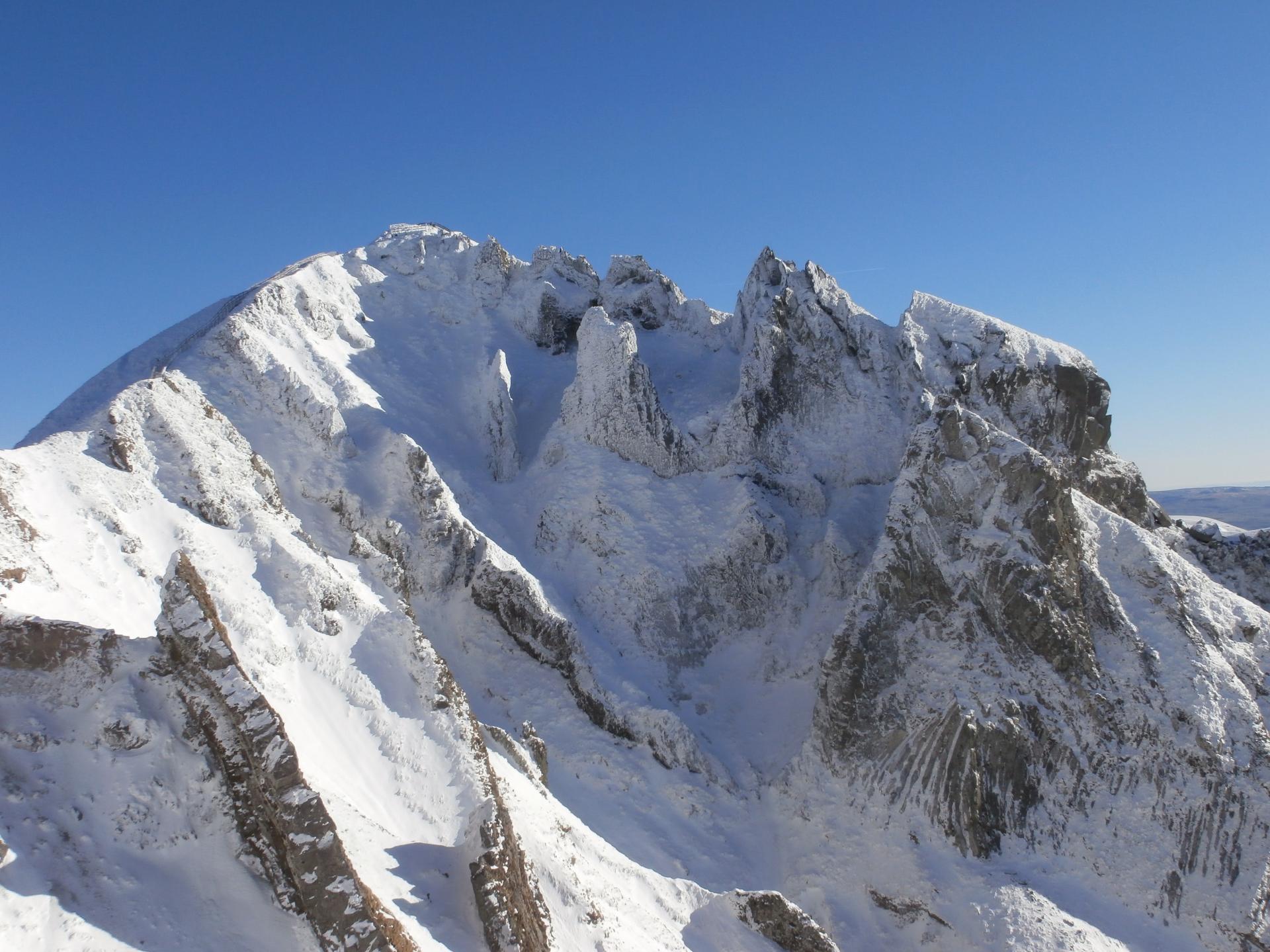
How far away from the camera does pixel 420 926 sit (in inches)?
846

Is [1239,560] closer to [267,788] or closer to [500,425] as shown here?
[500,425]

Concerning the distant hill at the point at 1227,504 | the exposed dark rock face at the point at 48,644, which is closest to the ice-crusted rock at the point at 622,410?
the exposed dark rock face at the point at 48,644

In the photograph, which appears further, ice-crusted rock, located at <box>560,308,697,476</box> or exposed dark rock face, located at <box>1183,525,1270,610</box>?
ice-crusted rock, located at <box>560,308,697,476</box>

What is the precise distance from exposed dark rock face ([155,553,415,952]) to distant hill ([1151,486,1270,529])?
373ft

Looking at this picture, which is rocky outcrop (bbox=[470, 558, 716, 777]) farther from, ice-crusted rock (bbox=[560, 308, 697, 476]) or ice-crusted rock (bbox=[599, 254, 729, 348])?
ice-crusted rock (bbox=[599, 254, 729, 348])

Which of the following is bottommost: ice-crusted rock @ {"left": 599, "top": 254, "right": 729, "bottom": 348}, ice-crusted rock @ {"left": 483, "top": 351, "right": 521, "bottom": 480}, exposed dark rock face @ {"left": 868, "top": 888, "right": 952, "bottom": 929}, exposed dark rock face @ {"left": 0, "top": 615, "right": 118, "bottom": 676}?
exposed dark rock face @ {"left": 868, "top": 888, "right": 952, "bottom": 929}

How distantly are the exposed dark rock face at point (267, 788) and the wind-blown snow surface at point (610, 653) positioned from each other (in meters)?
0.10

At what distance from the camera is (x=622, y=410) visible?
49.7m

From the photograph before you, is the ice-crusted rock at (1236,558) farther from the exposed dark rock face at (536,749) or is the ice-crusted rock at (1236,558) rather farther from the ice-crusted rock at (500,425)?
the ice-crusted rock at (500,425)

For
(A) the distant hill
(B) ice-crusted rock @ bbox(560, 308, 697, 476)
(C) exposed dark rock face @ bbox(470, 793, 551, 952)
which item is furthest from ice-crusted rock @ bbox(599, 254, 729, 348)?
(A) the distant hill

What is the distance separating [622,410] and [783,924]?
100 ft

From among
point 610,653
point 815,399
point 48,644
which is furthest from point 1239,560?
point 48,644

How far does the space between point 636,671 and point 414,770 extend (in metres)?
16.5

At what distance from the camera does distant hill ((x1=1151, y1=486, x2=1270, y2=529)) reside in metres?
118
